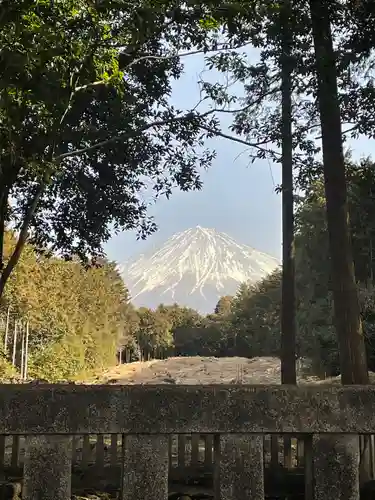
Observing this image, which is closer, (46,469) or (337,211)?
(46,469)

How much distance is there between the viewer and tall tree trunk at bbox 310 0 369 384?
5828 mm

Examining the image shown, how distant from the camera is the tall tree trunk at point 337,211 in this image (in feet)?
19.1

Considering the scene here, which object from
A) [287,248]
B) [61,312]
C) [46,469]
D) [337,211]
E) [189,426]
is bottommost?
[46,469]

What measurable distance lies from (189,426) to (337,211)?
180 inches

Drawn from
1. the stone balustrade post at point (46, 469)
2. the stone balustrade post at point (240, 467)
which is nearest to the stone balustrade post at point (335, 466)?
the stone balustrade post at point (240, 467)

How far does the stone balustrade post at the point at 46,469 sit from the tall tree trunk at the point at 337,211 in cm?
441

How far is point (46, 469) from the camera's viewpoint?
206 cm

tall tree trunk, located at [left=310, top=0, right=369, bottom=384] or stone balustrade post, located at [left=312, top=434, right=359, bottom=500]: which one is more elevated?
tall tree trunk, located at [left=310, top=0, right=369, bottom=384]

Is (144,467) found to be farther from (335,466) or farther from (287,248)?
(287,248)

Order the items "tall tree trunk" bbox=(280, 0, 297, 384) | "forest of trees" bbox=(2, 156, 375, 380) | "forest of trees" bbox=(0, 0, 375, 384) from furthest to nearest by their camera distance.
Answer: "forest of trees" bbox=(2, 156, 375, 380) < "tall tree trunk" bbox=(280, 0, 297, 384) < "forest of trees" bbox=(0, 0, 375, 384)

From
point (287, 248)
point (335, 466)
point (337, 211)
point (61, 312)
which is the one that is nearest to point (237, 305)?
point (61, 312)

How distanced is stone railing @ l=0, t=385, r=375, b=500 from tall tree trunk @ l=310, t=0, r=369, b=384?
12.4 ft

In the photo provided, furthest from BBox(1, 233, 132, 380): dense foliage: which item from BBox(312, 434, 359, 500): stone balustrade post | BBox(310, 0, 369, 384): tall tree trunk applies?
BBox(312, 434, 359, 500): stone balustrade post

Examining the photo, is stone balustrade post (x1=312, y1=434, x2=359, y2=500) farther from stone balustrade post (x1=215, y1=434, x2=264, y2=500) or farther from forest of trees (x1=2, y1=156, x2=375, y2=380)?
forest of trees (x1=2, y1=156, x2=375, y2=380)
